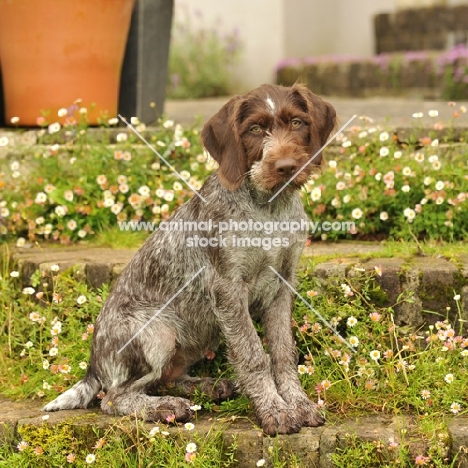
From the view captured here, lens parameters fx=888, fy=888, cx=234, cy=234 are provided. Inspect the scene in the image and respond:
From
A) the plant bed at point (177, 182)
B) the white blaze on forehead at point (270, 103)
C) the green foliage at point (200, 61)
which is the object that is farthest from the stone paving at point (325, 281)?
the green foliage at point (200, 61)

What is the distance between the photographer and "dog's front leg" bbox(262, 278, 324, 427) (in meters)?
4.27

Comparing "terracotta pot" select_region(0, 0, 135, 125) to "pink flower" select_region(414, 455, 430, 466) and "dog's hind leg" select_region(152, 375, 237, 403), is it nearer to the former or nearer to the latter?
"dog's hind leg" select_region(152, 375, 237, 403)

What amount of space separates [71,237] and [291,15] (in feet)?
23.4

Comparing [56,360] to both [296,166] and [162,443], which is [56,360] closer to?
[162,443]

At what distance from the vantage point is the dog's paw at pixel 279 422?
4145mm

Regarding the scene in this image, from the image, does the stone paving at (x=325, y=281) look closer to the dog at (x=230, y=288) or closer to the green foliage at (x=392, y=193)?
the dog at (x=230, y=288)

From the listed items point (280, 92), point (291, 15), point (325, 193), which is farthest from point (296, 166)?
point (291, 15)

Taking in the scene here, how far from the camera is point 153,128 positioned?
6.66m

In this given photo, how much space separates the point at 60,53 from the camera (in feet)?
21.5

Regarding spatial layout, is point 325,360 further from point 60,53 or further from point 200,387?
point 60,53

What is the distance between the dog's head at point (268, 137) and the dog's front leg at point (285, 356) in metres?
0.67

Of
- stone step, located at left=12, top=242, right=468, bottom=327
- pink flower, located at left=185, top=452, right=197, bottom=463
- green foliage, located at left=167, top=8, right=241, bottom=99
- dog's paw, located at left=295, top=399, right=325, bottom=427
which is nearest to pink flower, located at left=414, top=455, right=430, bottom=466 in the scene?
dog's paw, located at left=295, top=399, right=325, bottom=427

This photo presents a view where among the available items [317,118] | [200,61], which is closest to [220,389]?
[317,118]

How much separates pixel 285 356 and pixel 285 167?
100cm
